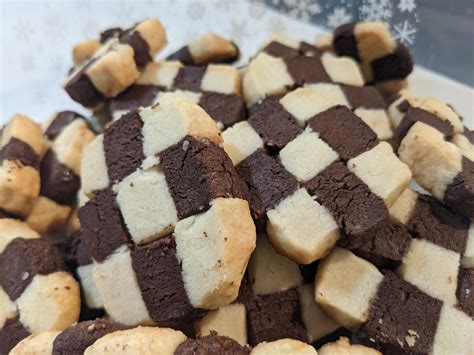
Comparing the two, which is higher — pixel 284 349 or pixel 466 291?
pixel 284 349

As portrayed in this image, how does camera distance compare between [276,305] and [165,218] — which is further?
[276,305]

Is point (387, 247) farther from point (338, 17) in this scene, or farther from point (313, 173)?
point (338, 17)

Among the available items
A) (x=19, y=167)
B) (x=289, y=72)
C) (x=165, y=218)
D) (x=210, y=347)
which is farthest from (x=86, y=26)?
(x=210, y=347)

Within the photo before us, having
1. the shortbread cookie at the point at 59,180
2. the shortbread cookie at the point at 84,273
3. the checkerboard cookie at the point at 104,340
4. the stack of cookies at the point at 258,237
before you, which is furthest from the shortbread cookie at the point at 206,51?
the checkerboard cookie at the point at 104,340

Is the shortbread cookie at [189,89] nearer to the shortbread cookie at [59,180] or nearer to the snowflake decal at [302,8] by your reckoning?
the shortbread cookie at [59,180]

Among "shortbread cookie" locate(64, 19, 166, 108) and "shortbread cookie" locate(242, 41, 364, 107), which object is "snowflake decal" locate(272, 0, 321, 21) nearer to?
"shortbread cookie" locate(242, 41, 364, 107)

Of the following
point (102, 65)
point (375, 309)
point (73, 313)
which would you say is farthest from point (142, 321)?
point (102, 65)
